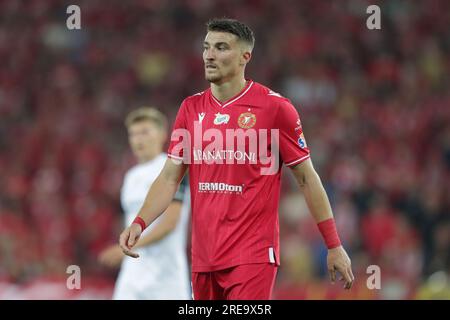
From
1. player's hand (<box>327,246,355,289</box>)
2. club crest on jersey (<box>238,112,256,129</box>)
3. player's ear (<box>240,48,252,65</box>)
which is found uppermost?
player's ear (<box>240,48,252,65</box>)

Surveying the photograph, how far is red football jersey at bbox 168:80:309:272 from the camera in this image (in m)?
5.24

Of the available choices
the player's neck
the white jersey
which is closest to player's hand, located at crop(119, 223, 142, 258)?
the player's neck

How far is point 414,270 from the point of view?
38.1ft

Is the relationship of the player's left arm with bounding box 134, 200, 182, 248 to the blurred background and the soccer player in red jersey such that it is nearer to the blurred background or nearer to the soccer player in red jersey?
the soccer player in red jersey

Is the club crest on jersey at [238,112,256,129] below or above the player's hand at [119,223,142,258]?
above

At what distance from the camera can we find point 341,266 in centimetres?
519

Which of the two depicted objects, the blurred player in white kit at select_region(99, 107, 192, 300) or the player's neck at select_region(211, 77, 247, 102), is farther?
the blurred player in white kit at select_region(99, 107, 192, 300)

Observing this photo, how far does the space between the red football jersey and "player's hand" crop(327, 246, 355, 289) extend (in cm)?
30

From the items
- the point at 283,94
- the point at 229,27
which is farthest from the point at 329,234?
the point at 283,94

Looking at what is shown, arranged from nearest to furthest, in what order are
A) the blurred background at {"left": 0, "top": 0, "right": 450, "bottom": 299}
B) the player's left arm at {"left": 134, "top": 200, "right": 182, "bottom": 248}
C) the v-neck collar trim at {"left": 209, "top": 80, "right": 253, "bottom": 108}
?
the v-neck collar trim at {"left": 209, "top": 80, "right": 253, "bottom": 108}, the player's left arm at {"left": 134, "top": 200, "right": 182, "bottom": 248}, the blurred background at {"left": 0, "top": 0, "right": 450, "bottom": 299}

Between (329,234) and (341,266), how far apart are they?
8.2 inches

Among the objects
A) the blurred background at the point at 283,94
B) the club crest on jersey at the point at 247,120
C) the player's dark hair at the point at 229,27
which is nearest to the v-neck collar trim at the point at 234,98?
the club crest on jersey at the point at 247,120

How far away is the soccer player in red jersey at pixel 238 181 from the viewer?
5223 mm

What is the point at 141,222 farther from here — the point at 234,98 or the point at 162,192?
the point at 234,98
